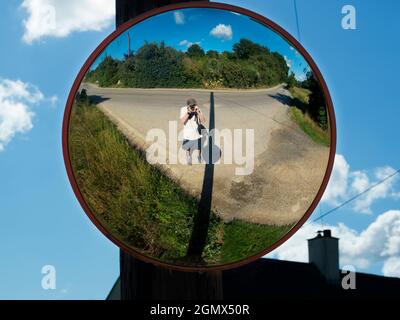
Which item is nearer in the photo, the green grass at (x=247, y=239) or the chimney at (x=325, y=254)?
the green grass at (x=247, y=239)

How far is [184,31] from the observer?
239cm

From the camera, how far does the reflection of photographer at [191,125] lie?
7.90 ft

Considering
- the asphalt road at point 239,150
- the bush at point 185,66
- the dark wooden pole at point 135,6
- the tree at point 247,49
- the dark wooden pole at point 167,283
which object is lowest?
the dark wooden pole at point 167,283

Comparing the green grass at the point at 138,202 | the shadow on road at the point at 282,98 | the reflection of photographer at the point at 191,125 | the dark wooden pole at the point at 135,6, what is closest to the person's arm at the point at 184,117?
the reflection of photographer at the point at 191,125

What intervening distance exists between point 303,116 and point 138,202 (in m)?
0.67

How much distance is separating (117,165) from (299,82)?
71 centimetres

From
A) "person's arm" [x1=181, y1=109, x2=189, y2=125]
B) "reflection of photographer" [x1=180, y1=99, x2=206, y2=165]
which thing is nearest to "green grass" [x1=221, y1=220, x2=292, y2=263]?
"reflection of photographer" [x1=180, y1=99, x2=206, y2=165]

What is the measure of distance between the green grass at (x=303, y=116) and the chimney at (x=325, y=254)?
31.5ft

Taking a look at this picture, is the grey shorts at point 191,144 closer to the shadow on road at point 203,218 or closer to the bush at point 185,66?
the shadow on road at point 203,218

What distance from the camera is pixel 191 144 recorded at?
2439 mm

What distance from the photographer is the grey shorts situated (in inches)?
95.8

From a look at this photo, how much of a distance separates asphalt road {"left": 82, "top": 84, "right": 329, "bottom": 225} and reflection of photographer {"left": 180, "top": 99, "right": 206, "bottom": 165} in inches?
0.7
